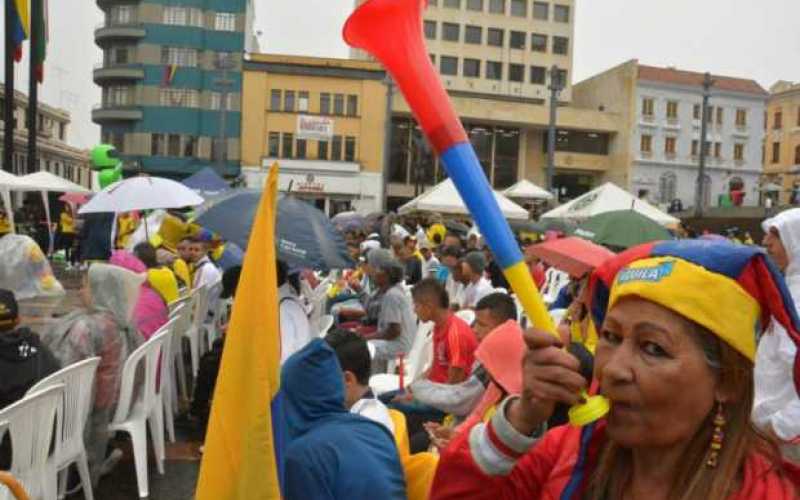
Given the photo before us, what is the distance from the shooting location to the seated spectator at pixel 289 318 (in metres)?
4.94

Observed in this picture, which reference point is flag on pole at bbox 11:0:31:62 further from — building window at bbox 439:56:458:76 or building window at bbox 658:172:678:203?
building window at bbox 658:172:678:203

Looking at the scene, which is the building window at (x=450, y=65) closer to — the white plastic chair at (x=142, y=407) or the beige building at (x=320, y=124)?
the beige building at (x=320, y=124)

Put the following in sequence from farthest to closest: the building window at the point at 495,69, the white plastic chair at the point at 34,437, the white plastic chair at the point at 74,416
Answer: the building window at the point at 495,69
the white plastic chair at the point at 74,416
the white plastic chair at the point at 34,437

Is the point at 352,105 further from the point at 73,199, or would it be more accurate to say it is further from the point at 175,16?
the point at 73,199

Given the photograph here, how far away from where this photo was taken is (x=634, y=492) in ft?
4.46

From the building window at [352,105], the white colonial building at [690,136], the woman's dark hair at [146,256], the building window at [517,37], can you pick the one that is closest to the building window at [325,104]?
the building window at [352,105]

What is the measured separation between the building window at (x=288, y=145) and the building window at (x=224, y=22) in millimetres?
→ 10939

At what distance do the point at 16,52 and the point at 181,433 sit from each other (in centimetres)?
1097

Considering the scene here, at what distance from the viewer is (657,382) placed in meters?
1.25

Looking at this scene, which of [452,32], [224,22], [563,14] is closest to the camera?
[224,22]

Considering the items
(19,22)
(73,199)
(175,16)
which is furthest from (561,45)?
(19,22)

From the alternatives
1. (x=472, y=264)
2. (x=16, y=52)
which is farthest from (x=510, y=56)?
(x=472, y=264)

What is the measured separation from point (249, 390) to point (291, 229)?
4124 millimetres

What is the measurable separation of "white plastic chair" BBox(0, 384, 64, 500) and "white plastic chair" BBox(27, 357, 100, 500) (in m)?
0.12
